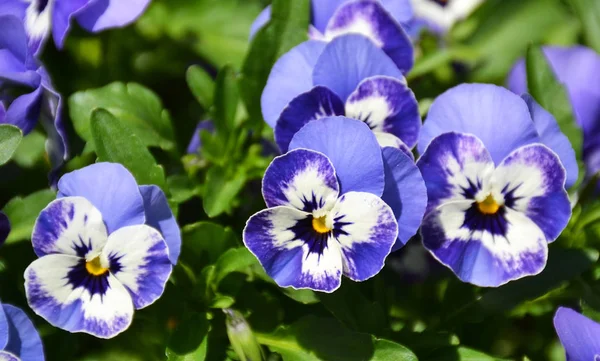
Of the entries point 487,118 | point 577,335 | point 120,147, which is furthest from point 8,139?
point 577,335

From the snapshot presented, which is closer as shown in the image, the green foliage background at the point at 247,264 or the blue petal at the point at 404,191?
the blue petal at the point at 404,191

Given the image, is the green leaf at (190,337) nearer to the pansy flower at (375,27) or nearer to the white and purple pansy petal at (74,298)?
the white and purple pansy petal at (74,298)

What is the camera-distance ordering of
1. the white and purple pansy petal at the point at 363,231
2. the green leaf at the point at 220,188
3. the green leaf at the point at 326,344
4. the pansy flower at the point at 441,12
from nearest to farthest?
the white and purple pansy petal at the point at 363,231
the green leaf at the point at 326,344
the green leaf at the point at 220,188
the pansy flower at the point at 441,12

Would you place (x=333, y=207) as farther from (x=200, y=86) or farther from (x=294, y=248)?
(x=200, y=86)

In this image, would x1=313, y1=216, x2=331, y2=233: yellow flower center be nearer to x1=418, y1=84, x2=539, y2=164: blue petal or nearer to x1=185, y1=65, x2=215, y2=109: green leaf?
x1=418, y1=84, x2=539, y2=164: blue petal

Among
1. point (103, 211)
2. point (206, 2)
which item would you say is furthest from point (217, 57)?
point (103, 211)

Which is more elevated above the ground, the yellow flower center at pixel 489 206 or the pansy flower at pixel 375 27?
the pansy flower at pixel 375 27

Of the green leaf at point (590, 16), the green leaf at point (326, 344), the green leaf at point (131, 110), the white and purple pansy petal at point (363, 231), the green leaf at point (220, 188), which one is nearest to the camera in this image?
the white and purple pansy petal at point (363, 231)

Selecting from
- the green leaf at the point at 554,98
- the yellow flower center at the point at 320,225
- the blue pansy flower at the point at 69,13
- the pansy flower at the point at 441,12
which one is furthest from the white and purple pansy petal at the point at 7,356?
the pansy flower at the point at 441,12

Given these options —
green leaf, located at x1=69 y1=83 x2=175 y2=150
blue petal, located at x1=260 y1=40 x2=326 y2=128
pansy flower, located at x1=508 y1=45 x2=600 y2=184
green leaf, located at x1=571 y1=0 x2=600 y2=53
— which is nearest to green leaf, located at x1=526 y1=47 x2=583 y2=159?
pansy flower, located at x1=508 y1=45 x2=600 y2=184
